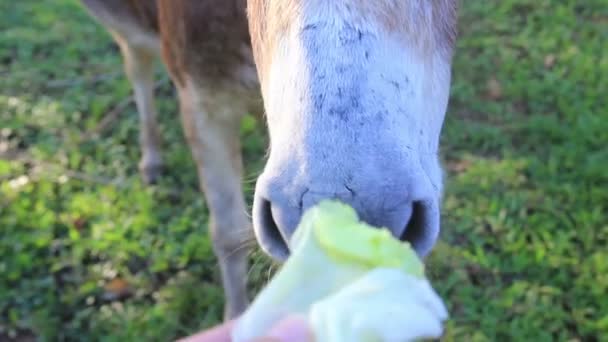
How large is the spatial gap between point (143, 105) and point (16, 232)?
39.0 inches

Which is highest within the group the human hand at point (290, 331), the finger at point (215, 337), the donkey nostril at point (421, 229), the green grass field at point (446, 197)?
the human hand at point (290, 331)

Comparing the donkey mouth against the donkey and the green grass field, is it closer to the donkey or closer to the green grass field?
the donkey

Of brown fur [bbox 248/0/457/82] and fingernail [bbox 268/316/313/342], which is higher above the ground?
brown fur [bbox 248/0/457/82]

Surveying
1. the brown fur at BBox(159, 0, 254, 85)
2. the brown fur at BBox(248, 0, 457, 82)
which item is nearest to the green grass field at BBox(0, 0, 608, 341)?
the brown fur at BBox(159, 0, 254, 85)

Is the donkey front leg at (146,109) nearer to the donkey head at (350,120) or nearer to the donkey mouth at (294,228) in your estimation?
the donkey head at (350,120)

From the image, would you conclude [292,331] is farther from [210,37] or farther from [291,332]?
[210,37]

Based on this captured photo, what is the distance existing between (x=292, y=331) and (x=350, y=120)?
0.53m

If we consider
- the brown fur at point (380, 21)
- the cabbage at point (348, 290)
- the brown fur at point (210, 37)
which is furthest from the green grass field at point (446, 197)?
the cabbage at point (348, 290)

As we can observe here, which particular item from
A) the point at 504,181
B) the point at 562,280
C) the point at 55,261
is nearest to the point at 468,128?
the point at 504,181

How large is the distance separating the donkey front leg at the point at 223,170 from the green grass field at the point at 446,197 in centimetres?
15

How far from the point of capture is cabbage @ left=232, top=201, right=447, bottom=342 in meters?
1.07

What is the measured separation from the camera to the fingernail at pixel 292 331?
108 cm

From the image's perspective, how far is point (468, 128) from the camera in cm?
427

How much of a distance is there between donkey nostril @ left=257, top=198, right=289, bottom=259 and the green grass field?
43.6 inches
